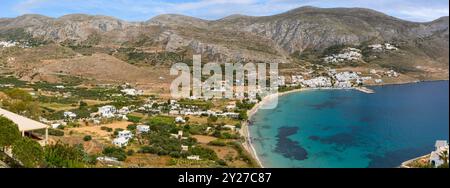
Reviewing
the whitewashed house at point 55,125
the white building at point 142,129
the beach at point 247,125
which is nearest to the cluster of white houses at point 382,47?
the beach at point 247,125

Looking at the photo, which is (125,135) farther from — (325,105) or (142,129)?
(325,105)

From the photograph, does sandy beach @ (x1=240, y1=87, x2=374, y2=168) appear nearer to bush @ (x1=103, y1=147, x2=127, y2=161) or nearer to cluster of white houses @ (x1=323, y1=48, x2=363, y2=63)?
bush @ (x1=103, y1=147, x2=127, y2=161)

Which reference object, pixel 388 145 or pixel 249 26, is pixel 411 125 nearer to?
pixel 388 145

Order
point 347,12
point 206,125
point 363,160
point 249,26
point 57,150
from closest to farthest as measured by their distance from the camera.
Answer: point 57,150
point 363,160
point 206,125
point 347,12
point 249,26

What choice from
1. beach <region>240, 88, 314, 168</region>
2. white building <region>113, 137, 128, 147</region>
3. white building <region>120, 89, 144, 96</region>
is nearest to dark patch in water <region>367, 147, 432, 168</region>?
beach <region>240, 88, 314, 168</region>

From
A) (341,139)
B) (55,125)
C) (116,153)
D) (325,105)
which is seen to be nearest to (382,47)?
(325,105)

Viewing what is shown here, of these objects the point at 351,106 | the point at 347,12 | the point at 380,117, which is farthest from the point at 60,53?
the point at 347,12
